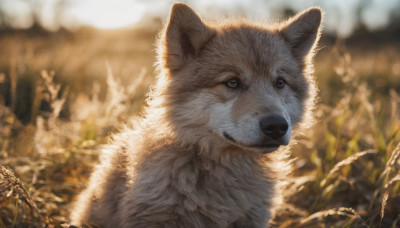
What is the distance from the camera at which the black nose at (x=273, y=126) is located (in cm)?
236

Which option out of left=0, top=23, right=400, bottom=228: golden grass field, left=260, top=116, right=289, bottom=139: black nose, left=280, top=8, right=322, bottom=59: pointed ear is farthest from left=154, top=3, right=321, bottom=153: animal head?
left=0, top=23, right=400, bottom=228: golden grass field

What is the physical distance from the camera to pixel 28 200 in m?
2.06

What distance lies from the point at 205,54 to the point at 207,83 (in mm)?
285

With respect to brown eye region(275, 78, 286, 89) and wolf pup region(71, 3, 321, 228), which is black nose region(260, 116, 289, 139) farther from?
brown eye region(275, 78, 286, 89)

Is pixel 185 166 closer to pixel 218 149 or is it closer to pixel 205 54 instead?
pixel 218 149

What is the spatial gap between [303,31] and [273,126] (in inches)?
53.3

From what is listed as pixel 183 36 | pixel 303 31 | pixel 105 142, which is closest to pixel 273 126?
pixel 183 36

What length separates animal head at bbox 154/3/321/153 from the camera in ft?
8.09

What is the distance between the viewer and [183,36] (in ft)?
9.24

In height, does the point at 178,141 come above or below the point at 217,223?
above

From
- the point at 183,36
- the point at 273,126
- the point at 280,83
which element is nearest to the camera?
the point at 273,126

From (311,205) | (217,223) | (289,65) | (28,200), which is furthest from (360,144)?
(28,200)

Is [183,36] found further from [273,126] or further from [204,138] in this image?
[273,126]

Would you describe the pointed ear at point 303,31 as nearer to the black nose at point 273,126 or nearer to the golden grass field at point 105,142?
the golden grass field at point 105,142
